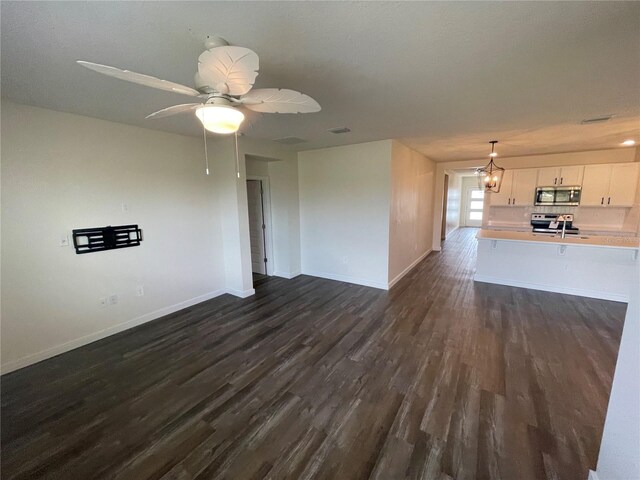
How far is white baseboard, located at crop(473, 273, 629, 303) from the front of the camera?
4054 millimetres

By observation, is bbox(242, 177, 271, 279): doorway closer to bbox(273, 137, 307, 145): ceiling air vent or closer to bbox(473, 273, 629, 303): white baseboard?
bbox(273, 137, 307, 145): ceiling air vent

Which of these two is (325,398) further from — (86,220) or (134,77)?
(86,220)

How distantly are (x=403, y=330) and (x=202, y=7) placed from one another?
11.2ft

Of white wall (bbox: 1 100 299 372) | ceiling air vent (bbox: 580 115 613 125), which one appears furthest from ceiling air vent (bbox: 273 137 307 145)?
ceiling air vent (bbox: 580 115 613 125)

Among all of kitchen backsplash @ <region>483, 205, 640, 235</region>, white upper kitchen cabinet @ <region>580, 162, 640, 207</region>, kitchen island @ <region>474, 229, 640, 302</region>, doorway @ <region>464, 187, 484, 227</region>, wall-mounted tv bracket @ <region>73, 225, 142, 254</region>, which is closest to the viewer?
wall-mounted tv bracket @ <region>73, 225, 142, 254</region>

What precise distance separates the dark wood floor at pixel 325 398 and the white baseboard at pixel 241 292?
2.21 feet

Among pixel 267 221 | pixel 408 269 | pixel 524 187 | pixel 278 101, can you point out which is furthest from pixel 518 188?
pixel 278 101

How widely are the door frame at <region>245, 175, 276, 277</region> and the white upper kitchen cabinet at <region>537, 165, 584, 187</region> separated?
6310 mm

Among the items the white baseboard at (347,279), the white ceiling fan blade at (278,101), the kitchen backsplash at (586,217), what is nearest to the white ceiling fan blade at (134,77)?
the white ceiling fan blade at (278,101)

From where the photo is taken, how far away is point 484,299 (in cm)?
420

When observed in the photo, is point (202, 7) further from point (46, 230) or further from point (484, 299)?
point (484, 299)

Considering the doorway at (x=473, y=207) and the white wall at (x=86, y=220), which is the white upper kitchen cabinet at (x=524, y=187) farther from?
the white wall at (x=86, y=220)

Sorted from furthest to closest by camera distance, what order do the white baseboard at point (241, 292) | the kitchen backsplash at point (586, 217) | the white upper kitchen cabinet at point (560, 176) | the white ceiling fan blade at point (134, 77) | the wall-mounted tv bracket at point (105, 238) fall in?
the white upper kitchen cabinet at point (560, 176) → the kitchen backsplash at point (586, 217) → the white baseboard at point (241, 292) → the wall-mounted tv bracket at point (105, 238) → the white ceiling fan blade at point (134, 77)

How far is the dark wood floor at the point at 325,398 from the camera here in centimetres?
167
